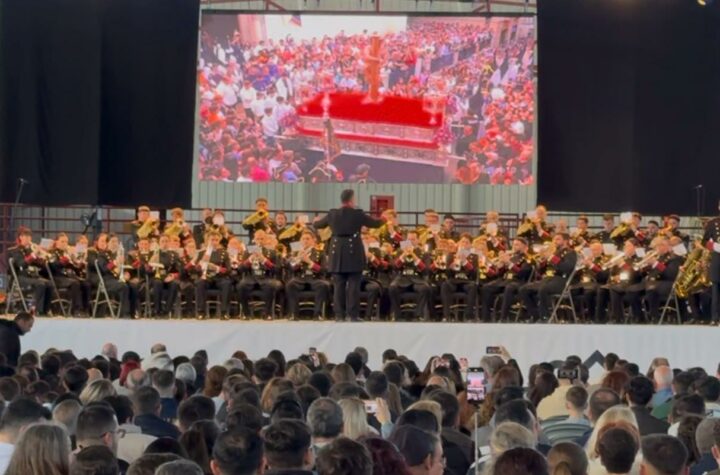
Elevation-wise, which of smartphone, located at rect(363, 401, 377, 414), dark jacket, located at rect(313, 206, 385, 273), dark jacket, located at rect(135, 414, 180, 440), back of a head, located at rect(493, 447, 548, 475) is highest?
dark jacket, located at rect(313, 206, 385, 273)

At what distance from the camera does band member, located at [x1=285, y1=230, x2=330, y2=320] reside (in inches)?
733

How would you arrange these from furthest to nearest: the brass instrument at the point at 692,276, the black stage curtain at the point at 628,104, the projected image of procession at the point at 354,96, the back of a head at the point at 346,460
A: the projected image of procession at the point at 354,96 < the black stage curtain at the point at 628,104 < the brass instrument at the point at 692,276 < the back of a head at the point at 346,460

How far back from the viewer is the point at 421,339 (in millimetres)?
17359

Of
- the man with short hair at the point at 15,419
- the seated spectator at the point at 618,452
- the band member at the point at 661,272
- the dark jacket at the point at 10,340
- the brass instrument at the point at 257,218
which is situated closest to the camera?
the seated spectator at the point at 618,452

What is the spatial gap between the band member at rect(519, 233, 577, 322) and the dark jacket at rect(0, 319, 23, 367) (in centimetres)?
753

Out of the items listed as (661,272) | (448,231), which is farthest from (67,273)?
(661,272)

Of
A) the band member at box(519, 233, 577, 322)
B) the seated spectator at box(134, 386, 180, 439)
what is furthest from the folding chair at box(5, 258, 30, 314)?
the seated spectator at box(134, 386, 180, 439)

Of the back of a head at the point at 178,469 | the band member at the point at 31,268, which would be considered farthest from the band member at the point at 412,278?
the back of a head at the point at 178,469

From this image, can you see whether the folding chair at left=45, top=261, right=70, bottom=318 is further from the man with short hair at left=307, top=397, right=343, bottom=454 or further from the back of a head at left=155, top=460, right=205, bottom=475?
the back of a head at left=155, top=460, right=205, bottom=475

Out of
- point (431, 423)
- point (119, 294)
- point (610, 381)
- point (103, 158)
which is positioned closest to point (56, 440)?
point (431, 423)

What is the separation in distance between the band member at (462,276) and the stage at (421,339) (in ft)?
4.47

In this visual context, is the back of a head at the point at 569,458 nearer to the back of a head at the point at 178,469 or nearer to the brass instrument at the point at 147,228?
the back of a head at the point at 178,469

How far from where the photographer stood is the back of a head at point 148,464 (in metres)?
4.75

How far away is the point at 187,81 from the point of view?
21.3 metres
